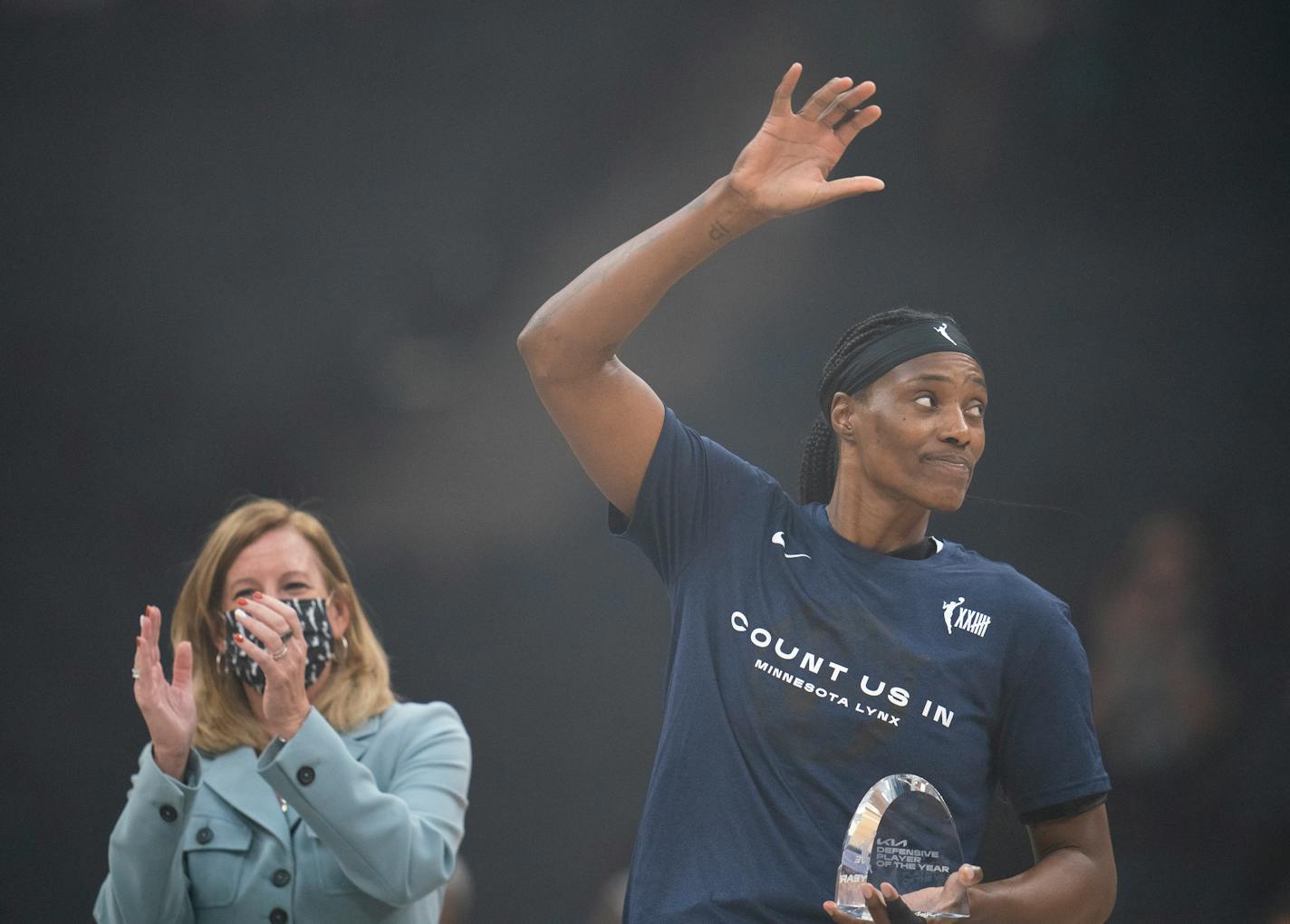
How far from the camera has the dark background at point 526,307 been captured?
318 centimetres

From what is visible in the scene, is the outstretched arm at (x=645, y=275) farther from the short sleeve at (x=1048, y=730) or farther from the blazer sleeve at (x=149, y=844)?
the blazer sleeve at (x=149, y=844)

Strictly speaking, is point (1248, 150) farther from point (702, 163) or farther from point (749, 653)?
point (749, 653)

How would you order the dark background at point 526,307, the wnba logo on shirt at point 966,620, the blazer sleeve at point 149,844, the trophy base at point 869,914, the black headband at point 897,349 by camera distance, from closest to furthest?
the trophy base at point 869,914 < the wnba logo on shirt at point 966,620 < the black headband at point 897,349 < the blazer sleeve at point 149,844 < the dark background at point 526,307

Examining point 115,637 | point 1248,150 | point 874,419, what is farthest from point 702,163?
point 115,637

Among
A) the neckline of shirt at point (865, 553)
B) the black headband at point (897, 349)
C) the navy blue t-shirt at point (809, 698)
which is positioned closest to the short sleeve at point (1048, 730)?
the navy blue t-shirt at point (809, 698)

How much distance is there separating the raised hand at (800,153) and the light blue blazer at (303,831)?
3.93ft

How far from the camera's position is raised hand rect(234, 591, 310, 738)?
7.41ft

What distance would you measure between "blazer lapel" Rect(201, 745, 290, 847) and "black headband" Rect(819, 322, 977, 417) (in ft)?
4.14

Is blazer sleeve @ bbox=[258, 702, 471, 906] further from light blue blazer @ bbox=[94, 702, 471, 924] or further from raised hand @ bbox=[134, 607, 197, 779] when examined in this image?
raised hand @ bbox=[134, 607, 197, 779]

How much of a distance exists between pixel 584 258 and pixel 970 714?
1837 millimetres

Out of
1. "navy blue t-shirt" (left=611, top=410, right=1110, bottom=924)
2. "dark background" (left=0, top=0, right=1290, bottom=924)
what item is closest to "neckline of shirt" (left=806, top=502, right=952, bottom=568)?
"navy blue t-shirt" (left=611, top=410, right=1110, bottom=924)

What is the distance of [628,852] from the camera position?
3.21 m

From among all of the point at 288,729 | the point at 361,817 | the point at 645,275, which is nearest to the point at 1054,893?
the point at 645,275

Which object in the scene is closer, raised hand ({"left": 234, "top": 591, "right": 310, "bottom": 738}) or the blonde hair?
raised hand ({"left": 234, "top": 591, "right": 310, "bottom": 738})
